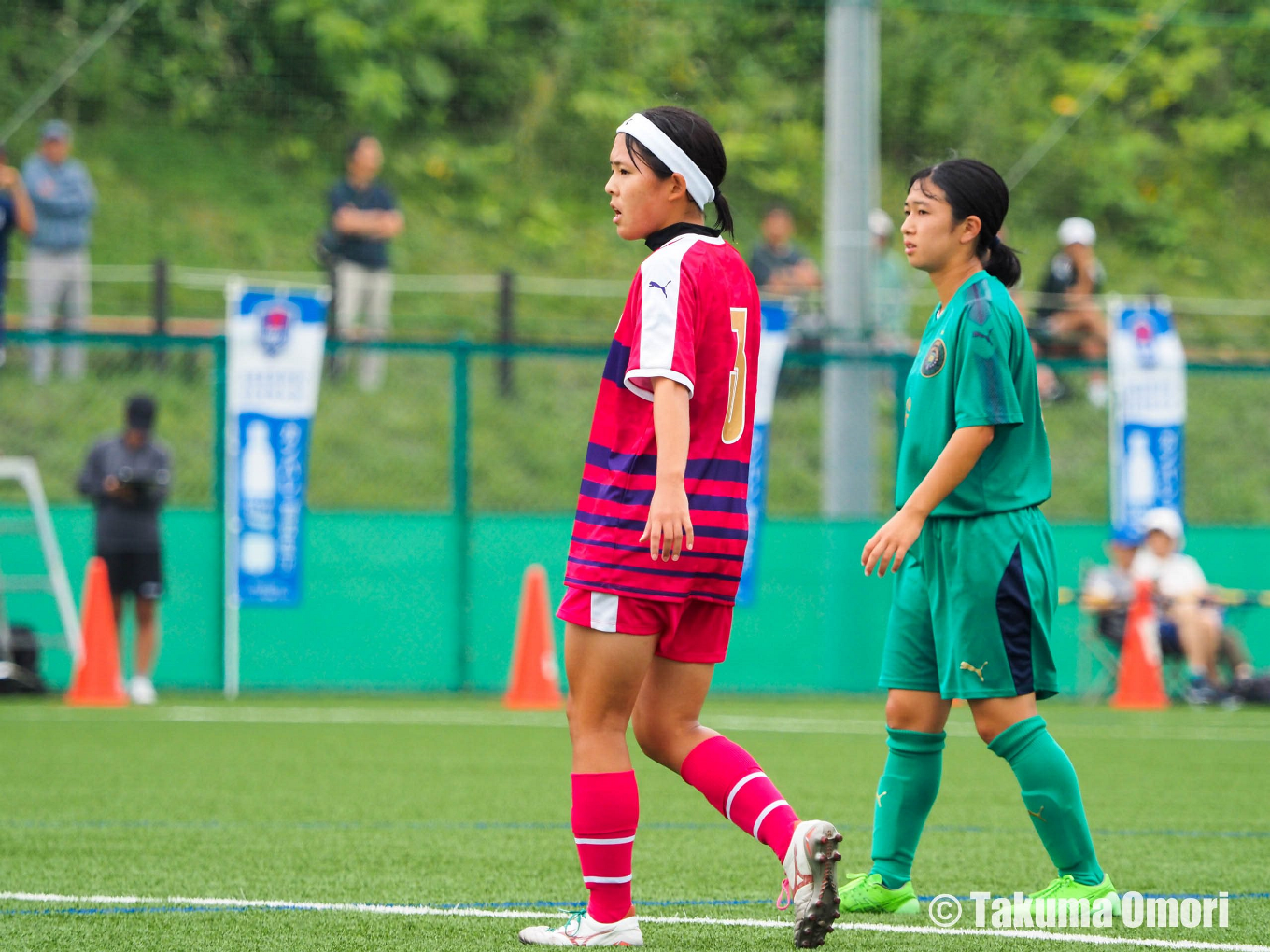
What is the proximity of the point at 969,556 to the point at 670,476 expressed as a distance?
0.95 metres

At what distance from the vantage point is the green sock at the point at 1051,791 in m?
4.25

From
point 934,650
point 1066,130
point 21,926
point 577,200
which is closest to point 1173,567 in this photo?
point 934,650

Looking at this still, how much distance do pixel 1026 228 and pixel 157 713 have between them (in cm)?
1579

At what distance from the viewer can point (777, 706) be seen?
11.2 meters

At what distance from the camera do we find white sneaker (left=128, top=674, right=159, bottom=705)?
10.7 metres

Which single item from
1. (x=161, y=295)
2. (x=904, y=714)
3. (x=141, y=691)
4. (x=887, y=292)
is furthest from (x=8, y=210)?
(x=904, y=714)

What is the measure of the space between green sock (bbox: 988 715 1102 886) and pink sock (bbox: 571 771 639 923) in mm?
929

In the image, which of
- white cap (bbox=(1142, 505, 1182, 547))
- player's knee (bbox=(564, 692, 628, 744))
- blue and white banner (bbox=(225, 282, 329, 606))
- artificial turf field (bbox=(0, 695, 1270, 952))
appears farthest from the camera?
white cap (bbox=(1142, 505, 1182, 547))

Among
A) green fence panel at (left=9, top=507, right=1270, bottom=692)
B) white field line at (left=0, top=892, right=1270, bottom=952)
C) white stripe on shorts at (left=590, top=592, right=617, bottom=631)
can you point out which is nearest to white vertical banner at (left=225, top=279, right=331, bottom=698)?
green fence panel at (left=9, top=507, right=1270, bottom=692)

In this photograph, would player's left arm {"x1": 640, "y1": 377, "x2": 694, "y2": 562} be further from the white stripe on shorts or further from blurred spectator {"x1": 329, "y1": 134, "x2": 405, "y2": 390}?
blurred spectator {"x1": 329, "y1": 134, "x2": 405, "y2": 390}

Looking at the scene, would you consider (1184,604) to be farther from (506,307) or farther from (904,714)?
(904,714)

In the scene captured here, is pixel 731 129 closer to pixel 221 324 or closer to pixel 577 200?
pixel 577 200

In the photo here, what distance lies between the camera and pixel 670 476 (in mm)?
3686

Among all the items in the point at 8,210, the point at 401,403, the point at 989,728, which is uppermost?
the point at 8,210
